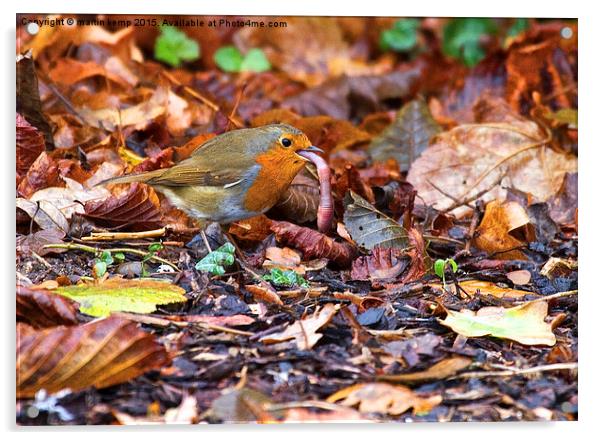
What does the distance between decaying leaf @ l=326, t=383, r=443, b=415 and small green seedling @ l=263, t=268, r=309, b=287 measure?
776mm

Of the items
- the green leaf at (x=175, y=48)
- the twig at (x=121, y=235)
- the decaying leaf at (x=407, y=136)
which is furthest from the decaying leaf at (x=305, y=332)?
the green leaf at (x=175, y=48)

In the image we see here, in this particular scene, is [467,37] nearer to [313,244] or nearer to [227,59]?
[227,59]

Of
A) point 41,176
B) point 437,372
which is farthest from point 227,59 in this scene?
point 437,372

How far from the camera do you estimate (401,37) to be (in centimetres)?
688

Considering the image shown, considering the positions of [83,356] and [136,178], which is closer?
[83,356]

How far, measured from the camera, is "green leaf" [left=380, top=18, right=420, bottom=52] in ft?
22.2

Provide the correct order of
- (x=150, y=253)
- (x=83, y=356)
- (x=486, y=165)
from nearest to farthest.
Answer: (x=83, y=356), (x=150, y=253), (x=486, y=165)

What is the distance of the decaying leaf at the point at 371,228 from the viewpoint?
4.02 metres

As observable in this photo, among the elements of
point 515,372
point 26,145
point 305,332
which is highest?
point 26,145

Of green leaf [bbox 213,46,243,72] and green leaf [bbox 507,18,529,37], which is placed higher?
green leaf [bbox 507,18,529,37]

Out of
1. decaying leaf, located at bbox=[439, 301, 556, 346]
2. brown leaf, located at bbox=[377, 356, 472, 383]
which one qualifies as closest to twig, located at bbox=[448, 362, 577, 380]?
brown leaf, located at bbox=[377, 356, 472, 383]

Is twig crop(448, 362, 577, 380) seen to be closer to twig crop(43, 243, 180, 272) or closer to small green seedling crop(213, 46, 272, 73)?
twig crop(43, 243, 180, 272)

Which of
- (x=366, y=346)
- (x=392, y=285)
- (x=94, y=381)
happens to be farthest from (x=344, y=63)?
(x=94, y=381)

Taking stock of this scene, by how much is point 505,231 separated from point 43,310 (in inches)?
86.5
